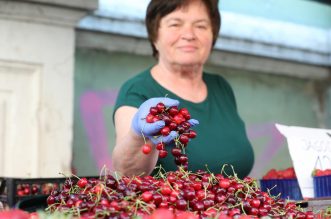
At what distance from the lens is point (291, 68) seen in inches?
236

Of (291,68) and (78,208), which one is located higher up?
(291,68)

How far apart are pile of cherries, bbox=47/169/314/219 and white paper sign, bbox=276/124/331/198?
609mm

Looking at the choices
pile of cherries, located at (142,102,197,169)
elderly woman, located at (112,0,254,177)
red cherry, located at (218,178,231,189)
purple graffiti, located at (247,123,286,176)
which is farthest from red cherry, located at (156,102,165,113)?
purple graffiti, located at (247,123,286,176)

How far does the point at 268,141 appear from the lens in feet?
19.2

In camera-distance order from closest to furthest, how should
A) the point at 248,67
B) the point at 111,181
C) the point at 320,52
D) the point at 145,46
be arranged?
1. the point at 111,181
2. the point at 145,46
3. the point at 248,67
4. the point at 320,52

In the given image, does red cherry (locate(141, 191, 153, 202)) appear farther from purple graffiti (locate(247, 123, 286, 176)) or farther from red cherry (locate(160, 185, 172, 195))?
purple graffiti (locate(247, 123, 286, 176))

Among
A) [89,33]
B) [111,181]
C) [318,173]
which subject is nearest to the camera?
[111,181]

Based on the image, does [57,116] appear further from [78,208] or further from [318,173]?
[78,208]

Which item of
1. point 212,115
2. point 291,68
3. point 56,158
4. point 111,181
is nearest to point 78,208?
point 111,181

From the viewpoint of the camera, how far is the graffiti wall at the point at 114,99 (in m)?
4.76

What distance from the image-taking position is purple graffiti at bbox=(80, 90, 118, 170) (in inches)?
188

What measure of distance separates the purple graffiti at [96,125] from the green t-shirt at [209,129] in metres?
1.91

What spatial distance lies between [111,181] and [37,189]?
1156 mm

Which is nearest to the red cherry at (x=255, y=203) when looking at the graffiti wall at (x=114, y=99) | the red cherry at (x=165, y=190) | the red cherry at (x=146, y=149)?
the red cherry at (x=165, y=190)
